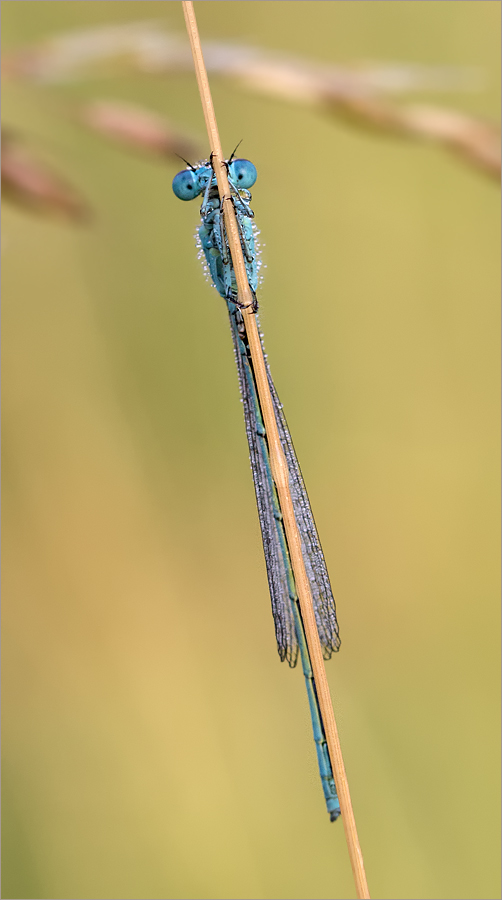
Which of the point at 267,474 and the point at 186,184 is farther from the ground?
the point at 186,184

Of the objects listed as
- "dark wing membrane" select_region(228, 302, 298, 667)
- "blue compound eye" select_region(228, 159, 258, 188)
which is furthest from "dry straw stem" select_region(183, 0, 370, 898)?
"dark wing membrane" select_region(228, 302, 298, 667)

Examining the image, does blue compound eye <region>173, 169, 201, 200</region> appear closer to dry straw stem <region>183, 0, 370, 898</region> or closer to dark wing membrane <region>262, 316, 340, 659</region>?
dry straw stem <region>183, 0, 370, 898</region>

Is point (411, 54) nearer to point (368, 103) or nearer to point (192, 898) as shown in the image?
point (368, 103)

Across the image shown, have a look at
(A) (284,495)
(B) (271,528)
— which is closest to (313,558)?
(B) (271,528)

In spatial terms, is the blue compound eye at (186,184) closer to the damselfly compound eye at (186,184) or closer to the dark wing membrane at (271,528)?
the damselfly compound eye at (186,184)

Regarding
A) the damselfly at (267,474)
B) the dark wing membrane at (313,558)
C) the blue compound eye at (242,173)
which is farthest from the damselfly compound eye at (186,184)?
the dark wing membrane at (313,558)

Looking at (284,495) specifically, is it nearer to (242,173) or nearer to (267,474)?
(267,474)
